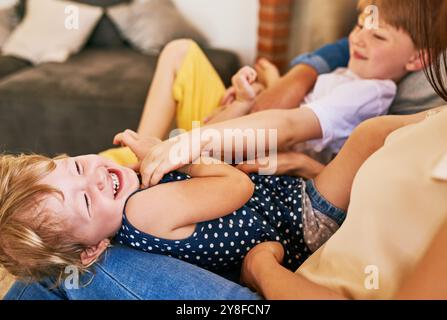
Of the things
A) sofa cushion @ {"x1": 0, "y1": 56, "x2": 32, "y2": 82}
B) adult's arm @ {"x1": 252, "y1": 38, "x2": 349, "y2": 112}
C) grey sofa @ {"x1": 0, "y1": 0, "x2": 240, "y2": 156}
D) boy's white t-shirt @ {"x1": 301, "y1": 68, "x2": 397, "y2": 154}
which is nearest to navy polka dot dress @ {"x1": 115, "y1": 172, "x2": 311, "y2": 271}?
boy's white t-shirt @ {"x1": 301, "y1": 68, "x2": 397, "y2": 154}

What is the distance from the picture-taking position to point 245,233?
92 centimetres

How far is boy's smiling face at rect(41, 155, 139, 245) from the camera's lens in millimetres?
851

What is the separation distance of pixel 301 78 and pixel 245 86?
0.56 feet

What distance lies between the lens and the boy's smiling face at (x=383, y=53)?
1090mm

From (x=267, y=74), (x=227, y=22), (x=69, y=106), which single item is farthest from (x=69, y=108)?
(x=227, y=22)

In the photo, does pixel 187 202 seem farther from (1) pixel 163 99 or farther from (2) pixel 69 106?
(2) pixel 69 106

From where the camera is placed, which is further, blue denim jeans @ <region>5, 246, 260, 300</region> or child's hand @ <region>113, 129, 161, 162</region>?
child's hand @ <region>113, 129, 161, 162</region>

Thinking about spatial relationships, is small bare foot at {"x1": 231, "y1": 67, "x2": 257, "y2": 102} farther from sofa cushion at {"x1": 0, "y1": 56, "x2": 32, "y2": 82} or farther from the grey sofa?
sofa cushion at {"x1": 0, "y1": 56, "x2": 32, "y2": 82}

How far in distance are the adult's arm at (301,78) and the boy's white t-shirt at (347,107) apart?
0.42 ft

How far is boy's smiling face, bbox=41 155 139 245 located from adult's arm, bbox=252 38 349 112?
508 mm

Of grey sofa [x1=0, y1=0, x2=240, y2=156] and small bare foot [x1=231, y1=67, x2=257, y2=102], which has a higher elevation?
small bare foot [x1=231, y1=67, x2=257, y2=102]

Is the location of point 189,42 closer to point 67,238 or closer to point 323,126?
point 323,126

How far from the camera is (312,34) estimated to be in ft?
6.39

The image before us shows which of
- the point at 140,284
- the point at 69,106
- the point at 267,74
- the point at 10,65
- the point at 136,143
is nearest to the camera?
the point at 140,284
